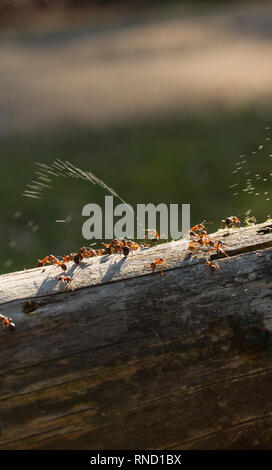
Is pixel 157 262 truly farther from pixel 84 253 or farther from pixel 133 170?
pixel 133 170

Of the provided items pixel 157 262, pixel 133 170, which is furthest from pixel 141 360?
pixel 133 170

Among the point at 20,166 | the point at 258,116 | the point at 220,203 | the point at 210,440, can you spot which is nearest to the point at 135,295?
the point at 210,440

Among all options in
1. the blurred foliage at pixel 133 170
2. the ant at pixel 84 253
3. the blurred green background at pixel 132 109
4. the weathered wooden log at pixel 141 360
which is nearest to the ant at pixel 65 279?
the weathered wooden log at pixel 141 360

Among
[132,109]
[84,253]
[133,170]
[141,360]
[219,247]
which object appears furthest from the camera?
[132,109]

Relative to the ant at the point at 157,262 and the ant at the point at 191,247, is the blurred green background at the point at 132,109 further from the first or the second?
the ant at the point at 157,262

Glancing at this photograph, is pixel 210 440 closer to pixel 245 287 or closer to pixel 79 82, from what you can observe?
pixel 245 287

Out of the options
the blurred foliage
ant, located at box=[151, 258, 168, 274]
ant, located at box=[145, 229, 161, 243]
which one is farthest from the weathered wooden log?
the blurred foliage

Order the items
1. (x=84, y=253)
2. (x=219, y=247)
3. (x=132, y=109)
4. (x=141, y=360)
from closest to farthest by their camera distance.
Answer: (x=141, y=360) → (x=219, y=247) → (x=84, y=253) → (x=132, y=109)
